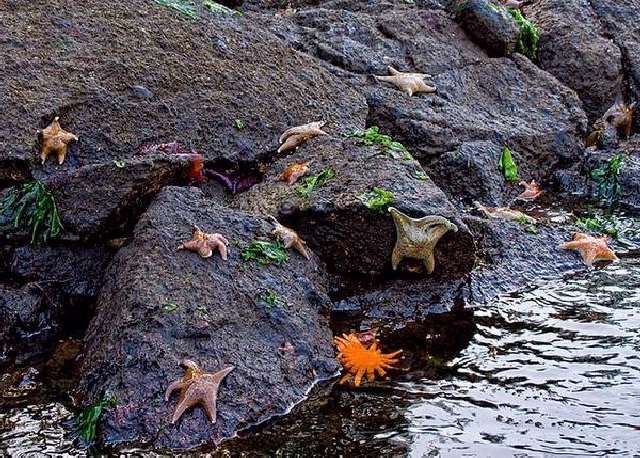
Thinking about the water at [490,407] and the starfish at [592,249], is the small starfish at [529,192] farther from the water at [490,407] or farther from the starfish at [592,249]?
the water at [490,407]

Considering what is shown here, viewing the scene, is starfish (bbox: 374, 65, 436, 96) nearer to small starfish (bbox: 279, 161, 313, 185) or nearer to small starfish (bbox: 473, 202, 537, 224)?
small starfish (bbox: 473, 202, 537, 224)

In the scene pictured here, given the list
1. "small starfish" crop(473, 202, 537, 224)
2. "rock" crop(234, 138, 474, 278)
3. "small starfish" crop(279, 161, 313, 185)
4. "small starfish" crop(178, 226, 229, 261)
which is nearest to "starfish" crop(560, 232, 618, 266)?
"small starfish" crop(473, 202, 537, 224)

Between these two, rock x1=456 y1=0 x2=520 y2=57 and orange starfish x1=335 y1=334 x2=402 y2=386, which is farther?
rock x1=456 y1=0 x2=520 y2=57

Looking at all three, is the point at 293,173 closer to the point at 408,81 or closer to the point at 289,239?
the point at 289,239

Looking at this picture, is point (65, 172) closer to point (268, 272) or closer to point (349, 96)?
point (268, 272)

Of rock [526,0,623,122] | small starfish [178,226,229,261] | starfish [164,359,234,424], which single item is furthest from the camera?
rock [526,0,623,122]

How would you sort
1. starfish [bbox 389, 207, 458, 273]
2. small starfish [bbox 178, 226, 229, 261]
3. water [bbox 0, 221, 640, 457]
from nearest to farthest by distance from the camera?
1. water [bbox 0, 221, 640, 457]
2. small starfish [bbox 178, 226, 229, 261]
3. starfish [bbox 389, 207, 458, 273]

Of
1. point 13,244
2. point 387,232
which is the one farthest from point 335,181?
point 13,244
